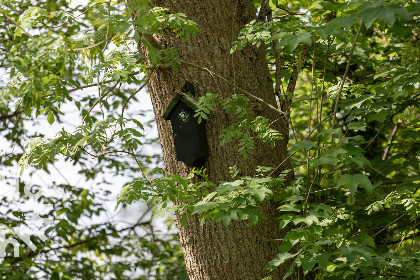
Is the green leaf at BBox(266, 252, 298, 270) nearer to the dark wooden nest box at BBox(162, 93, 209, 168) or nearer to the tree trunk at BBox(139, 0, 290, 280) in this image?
the tree trunk at BBox(139, 0, 290, 280)

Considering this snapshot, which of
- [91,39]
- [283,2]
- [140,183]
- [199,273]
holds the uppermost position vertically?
[283,2]

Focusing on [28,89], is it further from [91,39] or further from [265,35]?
[265,35]

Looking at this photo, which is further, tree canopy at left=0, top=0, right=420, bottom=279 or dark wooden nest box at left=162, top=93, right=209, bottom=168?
dark wooden nest box at left=162, top=93, right=209, bottom=168

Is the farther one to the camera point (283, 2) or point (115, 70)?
point (283, 2)

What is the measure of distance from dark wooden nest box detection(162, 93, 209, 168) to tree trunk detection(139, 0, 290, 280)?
0.05 m

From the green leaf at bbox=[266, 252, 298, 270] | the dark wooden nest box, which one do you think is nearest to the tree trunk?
the dark wooden nest box

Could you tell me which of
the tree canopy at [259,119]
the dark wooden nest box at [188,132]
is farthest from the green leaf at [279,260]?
the dark wooden nest box at [188,132]

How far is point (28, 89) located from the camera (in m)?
2.38

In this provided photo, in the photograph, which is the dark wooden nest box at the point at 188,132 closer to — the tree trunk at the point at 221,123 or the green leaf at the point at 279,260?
the tree trunk at the point at 221,123

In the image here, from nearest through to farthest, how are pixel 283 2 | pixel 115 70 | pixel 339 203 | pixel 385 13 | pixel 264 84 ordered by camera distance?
1. pixel 385 13
2. pixel 115 70
3. pixel 264 84
4. pixel 339 203
5. pixel 283 2

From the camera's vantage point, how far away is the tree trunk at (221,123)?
255cm

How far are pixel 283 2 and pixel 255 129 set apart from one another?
1.34 meters

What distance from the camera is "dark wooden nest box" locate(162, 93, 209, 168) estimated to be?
2.58 metres

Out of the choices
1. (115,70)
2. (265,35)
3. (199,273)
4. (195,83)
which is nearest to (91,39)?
(115,70)
